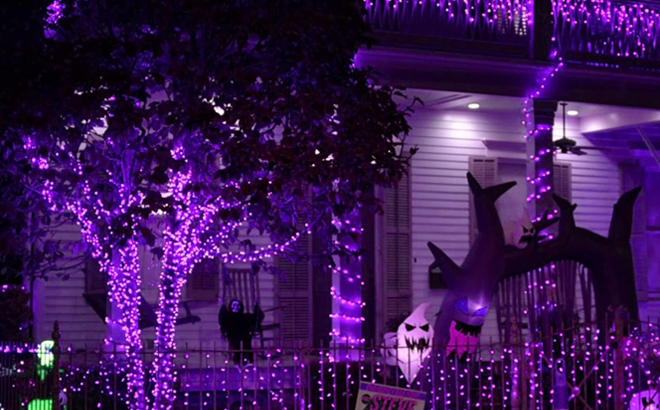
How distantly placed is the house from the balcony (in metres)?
0.02

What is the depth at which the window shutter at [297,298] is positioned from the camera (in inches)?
671

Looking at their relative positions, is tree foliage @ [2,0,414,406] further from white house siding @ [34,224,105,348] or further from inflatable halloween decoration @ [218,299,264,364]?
white house siding @ [34,224,105,348]

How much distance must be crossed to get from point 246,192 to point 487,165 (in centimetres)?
975

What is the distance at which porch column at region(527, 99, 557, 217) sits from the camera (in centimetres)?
1540

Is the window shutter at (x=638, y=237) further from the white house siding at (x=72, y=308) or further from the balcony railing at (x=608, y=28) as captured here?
the white house siding at (x=72, y=308)

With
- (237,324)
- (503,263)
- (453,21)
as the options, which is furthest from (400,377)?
(453,21)

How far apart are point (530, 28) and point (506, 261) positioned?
12.9ft

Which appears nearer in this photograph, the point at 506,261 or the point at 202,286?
the point at 506,261

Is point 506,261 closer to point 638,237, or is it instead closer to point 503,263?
point 503,263

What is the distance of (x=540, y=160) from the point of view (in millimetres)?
15430

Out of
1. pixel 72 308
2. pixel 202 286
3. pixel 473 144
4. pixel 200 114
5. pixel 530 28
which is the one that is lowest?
pixel 72 308

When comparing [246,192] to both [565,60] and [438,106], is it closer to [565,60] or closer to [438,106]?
[565,60]

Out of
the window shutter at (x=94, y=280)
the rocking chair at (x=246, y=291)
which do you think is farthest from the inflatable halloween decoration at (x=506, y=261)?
the window shutter at (x=94, y=280)

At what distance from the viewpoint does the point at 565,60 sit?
1570 centimetres
